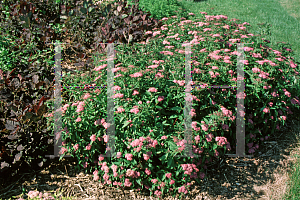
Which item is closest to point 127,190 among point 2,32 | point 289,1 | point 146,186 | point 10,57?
point 146,186

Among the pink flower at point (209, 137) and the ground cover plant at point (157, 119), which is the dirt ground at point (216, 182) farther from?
the pink flower at point (209, 137)

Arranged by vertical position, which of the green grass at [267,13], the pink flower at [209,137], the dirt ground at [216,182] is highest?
the green grass at [267,13]

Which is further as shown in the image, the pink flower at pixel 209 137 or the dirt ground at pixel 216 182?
the dirt ground at pixel 216 182

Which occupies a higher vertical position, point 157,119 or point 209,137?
point 157,119

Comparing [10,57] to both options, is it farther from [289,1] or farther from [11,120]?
[289,1]

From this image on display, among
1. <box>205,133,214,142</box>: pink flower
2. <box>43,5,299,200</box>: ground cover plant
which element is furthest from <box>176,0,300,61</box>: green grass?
<box>205,133,214,142</box>: pink flower

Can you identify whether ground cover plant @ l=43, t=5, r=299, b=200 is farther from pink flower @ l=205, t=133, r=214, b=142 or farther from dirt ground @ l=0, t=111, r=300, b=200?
dirt ground @ l=0, t=111, r=300, b=200

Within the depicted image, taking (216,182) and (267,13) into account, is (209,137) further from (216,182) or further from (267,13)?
(267,13)

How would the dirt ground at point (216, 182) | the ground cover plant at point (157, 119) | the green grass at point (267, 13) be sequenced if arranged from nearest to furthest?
1. the ground cover plant at point (157, 119)
2. the dirt ground at point (216, 182)
3. the green grass at point (267, 13)

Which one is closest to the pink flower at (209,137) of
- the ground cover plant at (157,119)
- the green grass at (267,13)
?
the ground cover plant at (157,119)

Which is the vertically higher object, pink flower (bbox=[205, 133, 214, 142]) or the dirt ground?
pink flower (bbox=[205, 133, 214, 142])

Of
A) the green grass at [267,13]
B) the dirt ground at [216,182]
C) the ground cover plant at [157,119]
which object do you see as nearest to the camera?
the ground cover plant at [157,119]

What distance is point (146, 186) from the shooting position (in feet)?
8.53

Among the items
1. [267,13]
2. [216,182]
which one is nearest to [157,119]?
[216,182]
